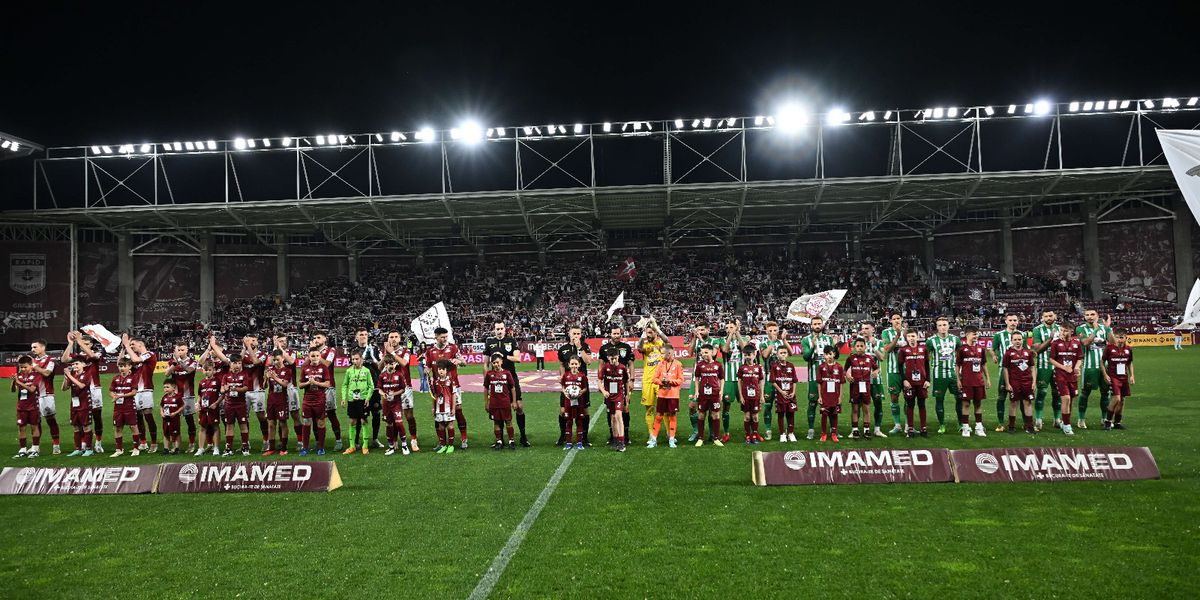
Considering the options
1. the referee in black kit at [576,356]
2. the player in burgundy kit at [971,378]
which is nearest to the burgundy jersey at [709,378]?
the referee in black kit at [576,356]

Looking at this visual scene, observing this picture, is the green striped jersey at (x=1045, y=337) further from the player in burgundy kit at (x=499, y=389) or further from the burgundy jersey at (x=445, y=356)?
the burgundy jersey at (x=445, y=356)

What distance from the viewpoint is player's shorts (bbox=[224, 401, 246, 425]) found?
11.3m

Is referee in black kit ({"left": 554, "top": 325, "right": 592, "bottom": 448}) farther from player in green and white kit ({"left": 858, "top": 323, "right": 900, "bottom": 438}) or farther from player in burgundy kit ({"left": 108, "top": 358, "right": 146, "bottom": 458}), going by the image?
player in burgundy kit ({"left": 108, "top": 358, "right": 146, "bottom": 458})

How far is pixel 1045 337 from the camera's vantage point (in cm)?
1187

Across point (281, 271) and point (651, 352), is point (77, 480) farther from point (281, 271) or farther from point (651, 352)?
point (281, 271)

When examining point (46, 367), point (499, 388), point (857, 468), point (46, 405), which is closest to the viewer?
point (857, 468)

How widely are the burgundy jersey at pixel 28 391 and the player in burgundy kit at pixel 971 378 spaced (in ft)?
50.2

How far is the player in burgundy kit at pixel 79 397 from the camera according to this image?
11352 millimetres

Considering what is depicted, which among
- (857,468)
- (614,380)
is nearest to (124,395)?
(614,380)

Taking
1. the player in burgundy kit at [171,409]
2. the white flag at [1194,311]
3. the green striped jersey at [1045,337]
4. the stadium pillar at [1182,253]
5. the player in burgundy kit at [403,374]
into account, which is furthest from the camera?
the stadium pillar at [1182,253]

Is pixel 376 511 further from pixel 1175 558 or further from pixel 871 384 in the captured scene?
pixel 871 384

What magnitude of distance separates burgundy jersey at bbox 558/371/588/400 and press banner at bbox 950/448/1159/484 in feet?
17.6

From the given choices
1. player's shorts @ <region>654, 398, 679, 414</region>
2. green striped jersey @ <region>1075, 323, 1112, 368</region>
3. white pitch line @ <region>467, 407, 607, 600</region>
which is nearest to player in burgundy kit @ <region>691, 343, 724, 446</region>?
player's shorts @ <region>654, 398, 679, 414</region>

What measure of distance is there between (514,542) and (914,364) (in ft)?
25.8
